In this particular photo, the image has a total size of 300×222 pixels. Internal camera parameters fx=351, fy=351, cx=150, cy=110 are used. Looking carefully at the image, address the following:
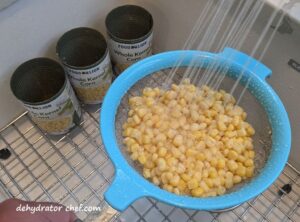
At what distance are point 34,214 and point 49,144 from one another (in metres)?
0.19

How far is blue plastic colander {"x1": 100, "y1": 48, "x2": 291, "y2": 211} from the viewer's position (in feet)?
1.48

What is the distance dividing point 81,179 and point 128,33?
0.30 meters

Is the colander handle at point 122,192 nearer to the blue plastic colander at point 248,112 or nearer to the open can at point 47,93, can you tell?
the blue plastic colander at point 248,112

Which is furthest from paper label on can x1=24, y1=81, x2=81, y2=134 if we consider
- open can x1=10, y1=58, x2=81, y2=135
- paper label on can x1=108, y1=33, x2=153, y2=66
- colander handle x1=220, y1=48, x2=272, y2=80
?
colander handle x1=220, y1=48, x2=272, y2=80

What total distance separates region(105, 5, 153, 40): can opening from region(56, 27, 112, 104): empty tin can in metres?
0.04

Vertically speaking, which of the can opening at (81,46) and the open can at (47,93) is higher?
the can opening at (81,46)

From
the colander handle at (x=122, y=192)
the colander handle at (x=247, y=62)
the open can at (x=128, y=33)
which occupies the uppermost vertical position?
the colander handle at (x=247, y=62)

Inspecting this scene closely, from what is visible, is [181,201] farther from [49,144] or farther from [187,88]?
[49,144]

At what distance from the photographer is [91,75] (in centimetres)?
63

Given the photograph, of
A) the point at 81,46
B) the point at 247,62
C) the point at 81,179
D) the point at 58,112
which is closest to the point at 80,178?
the point at 81,179

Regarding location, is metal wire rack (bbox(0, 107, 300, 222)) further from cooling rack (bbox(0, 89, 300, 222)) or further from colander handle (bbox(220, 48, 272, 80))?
colander handle (bbox(220, 48, 272, 80))

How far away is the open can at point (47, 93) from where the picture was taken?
60 centimetres

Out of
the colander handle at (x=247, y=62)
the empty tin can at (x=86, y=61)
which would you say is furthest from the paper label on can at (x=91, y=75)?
the colander handle at (x=247, y=62)

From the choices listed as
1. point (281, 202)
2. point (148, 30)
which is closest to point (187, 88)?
point (148, 30)
